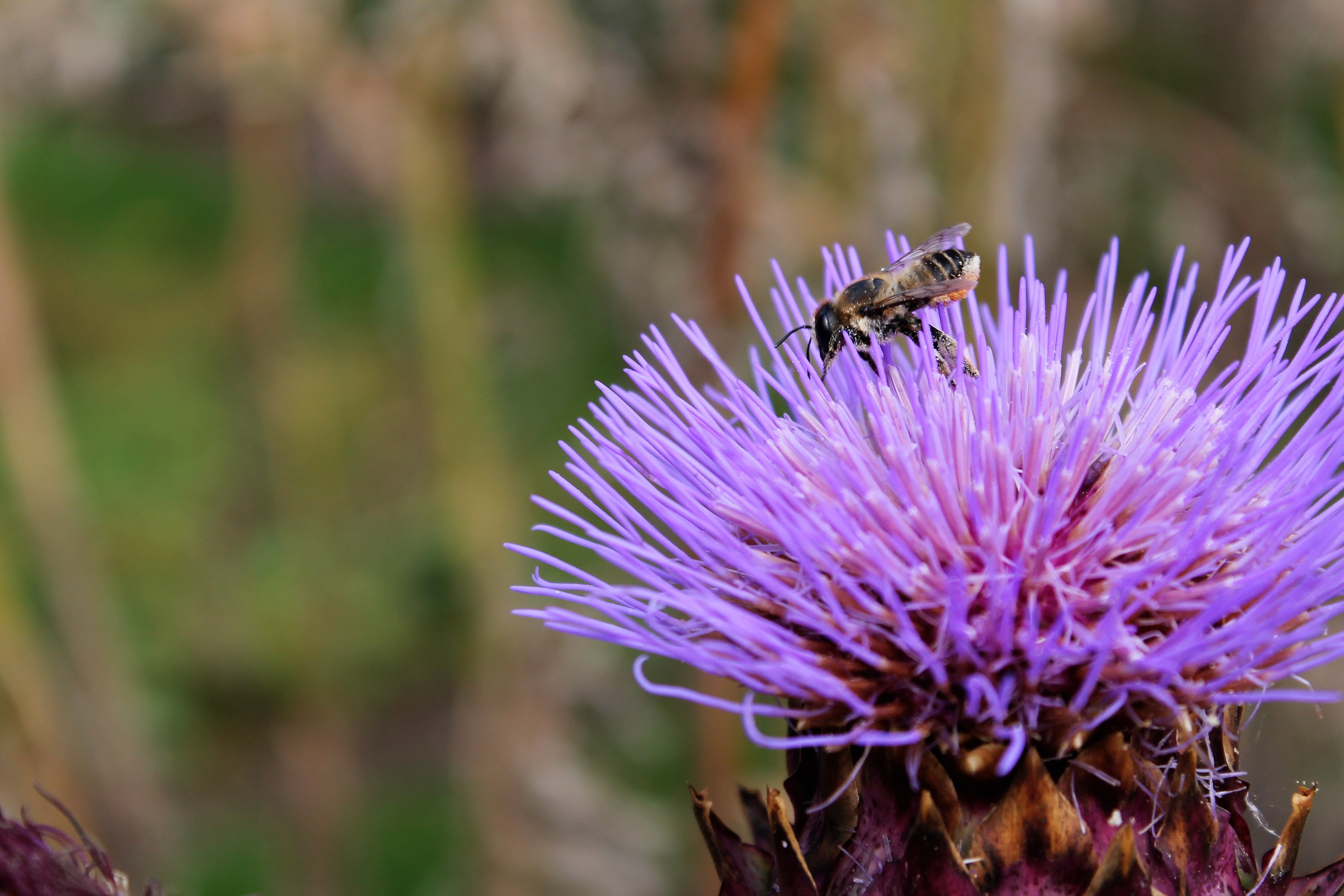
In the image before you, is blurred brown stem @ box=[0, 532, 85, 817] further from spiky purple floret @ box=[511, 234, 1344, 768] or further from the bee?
the bee

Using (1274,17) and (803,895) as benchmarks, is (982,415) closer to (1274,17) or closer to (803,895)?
(803,895)

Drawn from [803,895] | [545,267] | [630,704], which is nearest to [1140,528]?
[803,895]

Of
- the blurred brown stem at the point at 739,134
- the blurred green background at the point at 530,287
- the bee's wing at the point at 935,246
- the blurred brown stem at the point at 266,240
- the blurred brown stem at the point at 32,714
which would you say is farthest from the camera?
the blurred brown stem at the point at 266,240

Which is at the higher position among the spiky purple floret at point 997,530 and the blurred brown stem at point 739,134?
the blurred brown stem at point 739,134

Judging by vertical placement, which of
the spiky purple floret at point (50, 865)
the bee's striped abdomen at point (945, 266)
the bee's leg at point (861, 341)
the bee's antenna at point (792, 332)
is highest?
the bee's striped abdomen at point (945, 266)

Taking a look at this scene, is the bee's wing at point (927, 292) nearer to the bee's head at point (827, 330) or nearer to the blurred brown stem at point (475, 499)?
the bee's head at point (827, 330)

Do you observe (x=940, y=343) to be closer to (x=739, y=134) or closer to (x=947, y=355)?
(x=947, y=355)

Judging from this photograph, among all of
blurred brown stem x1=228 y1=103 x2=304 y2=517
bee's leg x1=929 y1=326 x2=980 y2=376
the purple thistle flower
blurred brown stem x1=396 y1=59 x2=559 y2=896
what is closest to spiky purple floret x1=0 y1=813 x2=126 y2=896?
the purple thistle flower

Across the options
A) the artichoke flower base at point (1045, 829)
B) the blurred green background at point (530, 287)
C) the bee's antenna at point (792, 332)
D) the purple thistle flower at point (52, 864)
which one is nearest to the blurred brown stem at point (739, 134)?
the blurred green background at point (530, 287)
